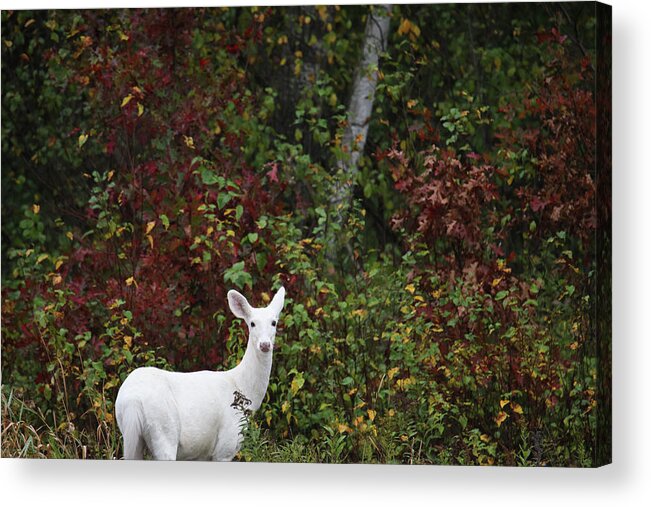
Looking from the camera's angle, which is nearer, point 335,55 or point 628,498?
point 628,498

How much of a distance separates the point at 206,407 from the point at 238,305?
565 mm

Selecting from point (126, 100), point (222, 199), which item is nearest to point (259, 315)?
point (222, 199)

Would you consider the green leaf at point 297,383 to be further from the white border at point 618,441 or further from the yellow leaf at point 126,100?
the yellow leaf at point 126,100

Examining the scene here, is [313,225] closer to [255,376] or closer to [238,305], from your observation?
[238,305]

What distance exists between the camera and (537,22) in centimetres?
870

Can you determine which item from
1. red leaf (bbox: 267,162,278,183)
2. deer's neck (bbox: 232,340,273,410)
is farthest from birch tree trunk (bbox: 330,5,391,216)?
deer's neck (bbox: 232,340,273,410)

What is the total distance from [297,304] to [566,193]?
1542mm

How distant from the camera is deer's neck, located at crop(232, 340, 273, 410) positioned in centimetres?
892

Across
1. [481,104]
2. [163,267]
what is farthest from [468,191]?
[163,267]

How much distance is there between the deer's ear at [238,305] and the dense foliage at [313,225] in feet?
0.30

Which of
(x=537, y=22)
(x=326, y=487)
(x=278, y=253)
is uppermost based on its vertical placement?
(x=537, y=22)

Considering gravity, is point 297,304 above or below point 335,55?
below

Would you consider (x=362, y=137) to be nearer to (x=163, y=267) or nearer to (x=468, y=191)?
(x=468, y=191)

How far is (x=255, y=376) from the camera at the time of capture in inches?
351
